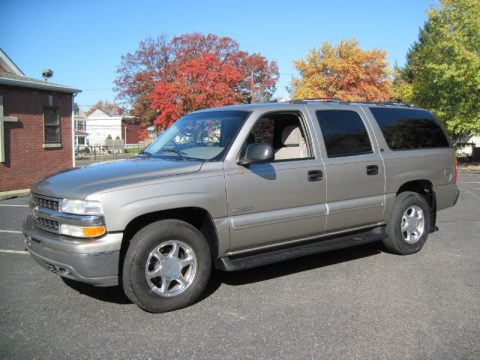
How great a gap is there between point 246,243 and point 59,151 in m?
14.0

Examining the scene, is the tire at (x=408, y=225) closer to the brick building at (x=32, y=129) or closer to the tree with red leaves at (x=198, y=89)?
the brick building at (x=32, y=129)

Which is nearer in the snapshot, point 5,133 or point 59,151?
point 5,133

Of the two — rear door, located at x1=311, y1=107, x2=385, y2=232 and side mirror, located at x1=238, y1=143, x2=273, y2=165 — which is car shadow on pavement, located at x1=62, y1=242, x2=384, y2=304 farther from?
side mirror, located at x1=238, y1=143, x2=273, y2=165

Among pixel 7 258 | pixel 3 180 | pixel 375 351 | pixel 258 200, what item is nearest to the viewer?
pixel 375 351

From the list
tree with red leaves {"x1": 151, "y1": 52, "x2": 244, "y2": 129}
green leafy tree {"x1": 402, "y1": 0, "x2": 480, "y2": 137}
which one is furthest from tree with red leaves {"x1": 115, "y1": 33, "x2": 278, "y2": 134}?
green leafy tree {"x1": 402, "y1": 0, "x2": 480, "y2": 137}

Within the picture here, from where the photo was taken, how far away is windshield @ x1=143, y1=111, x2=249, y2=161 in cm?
466

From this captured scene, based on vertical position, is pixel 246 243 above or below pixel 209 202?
below

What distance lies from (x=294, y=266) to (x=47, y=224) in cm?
279

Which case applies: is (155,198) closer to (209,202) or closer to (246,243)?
(209,202)

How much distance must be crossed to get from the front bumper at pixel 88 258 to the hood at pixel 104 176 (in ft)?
1.26

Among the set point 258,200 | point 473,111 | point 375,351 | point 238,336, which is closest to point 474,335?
point 375,351

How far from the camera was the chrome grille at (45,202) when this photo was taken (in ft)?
13.3

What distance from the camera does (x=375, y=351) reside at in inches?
132

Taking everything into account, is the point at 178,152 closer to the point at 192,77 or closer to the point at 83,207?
the point at 83,207
